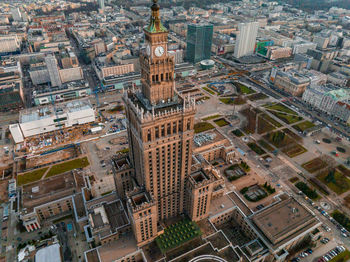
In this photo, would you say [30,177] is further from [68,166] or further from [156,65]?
[156,65]

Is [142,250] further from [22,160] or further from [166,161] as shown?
[22,160]

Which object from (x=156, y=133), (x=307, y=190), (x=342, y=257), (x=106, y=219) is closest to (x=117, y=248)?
(x=106, y=219)

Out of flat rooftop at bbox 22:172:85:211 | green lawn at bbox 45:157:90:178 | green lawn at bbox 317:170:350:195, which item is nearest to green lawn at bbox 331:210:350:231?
green lawn at bbox 317:170:350:195

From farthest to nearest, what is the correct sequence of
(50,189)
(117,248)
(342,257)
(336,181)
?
(336,181) → (50,189) → (342,257) → (117,248)

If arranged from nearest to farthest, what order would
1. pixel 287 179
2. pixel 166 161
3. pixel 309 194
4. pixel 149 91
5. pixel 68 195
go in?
pixel 149 91, pixel 166 161, pixel 68 195, pixel 309 194, pixel 287 179

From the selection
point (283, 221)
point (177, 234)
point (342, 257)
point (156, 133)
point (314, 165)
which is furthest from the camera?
A: point (314, 165)

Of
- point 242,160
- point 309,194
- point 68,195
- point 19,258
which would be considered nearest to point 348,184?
point 309,194

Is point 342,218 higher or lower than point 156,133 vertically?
lower
